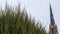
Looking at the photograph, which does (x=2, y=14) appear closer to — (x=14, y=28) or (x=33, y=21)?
(x=14, y=28)

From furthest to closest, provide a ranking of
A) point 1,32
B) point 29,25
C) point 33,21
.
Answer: point 33,21, point 29,25, point 1,32

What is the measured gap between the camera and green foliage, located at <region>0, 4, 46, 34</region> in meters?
3.77

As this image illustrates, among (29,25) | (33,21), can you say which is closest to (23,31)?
(29,25)

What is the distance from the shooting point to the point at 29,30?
4055 mm

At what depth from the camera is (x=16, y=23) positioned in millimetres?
3930

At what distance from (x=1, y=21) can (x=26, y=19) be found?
2.51 ft

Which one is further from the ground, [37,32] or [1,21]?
[1,21]

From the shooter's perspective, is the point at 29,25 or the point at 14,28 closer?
the point at 14,28

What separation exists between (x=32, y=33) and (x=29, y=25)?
286 mm

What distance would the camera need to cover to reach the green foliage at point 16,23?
377 cm

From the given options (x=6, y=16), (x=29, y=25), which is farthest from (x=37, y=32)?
(x=6, y=16)

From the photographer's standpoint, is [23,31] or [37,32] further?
[37,32]

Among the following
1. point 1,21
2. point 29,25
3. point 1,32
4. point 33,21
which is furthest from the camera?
point 33,21

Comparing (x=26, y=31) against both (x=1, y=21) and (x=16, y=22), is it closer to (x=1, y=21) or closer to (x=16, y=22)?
(x=16, y=22)
